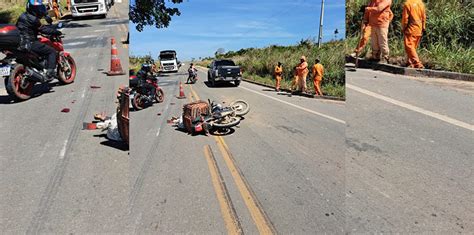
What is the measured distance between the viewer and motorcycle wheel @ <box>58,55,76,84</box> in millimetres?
2795

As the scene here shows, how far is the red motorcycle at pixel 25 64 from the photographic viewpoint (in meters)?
2.60

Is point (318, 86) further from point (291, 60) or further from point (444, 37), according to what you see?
point (444, 37)

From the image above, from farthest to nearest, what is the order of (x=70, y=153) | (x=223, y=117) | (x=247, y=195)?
1. (x=70, y=153)
2. (x=247, y=195)
3. (x=223, y=117)

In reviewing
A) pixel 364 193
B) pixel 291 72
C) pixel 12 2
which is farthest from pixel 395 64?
pixel 12 2

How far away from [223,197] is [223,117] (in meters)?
0.56

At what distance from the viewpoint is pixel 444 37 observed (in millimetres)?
9578

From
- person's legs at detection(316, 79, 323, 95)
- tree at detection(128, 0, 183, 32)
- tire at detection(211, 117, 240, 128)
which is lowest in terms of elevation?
tire at detection(211, 117, 240, 128)

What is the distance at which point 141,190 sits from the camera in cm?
192

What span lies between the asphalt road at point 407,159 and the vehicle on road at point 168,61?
1.15 meters

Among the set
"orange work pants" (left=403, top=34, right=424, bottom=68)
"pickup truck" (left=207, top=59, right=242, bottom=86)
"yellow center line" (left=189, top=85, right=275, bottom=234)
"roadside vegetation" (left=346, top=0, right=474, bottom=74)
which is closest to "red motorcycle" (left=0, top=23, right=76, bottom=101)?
"pickup truck" (left=207, top=59, right=242, bottom=86)

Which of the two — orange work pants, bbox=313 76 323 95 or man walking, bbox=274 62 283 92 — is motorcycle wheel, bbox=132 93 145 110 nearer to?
man walking, bbox=274 62 283 92

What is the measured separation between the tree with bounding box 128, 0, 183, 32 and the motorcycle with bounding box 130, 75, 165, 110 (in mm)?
321

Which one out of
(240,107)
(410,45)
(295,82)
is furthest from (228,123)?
(410,45)

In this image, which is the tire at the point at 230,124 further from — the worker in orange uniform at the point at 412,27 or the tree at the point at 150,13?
the worker in orange uniform at the point at 412,27
